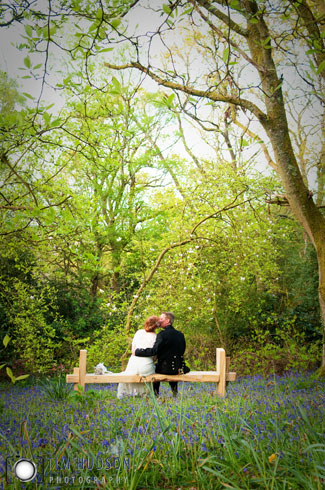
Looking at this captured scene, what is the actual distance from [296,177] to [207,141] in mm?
9516

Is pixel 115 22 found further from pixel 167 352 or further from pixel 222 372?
pixel 222 372

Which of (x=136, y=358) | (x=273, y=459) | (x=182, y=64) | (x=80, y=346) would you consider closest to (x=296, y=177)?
(x=136, y=358)

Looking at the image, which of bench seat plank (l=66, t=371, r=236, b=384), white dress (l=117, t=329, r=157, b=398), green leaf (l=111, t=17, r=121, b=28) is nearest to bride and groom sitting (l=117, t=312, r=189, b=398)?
white dress (l=117, t=329, r=157, b=398)

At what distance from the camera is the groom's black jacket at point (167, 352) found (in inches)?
235

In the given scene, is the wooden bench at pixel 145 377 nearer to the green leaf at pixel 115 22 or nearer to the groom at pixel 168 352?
the groom at pixel 168 352

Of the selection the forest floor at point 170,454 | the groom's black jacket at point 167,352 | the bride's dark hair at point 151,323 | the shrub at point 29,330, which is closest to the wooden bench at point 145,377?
the groom's black jacket at point 167,352

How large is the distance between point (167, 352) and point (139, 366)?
42 cm

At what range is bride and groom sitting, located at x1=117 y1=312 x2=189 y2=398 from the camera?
5.97 metres

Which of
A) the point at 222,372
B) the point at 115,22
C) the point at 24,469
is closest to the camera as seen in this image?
the point at 24,469

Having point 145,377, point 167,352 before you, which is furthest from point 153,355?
point 145,377

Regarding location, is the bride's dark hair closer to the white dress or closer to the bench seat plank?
the white dress

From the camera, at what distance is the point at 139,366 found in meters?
5.98

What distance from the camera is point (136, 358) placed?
238 inches

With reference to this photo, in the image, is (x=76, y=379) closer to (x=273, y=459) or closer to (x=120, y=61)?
(x=273, y=459)
